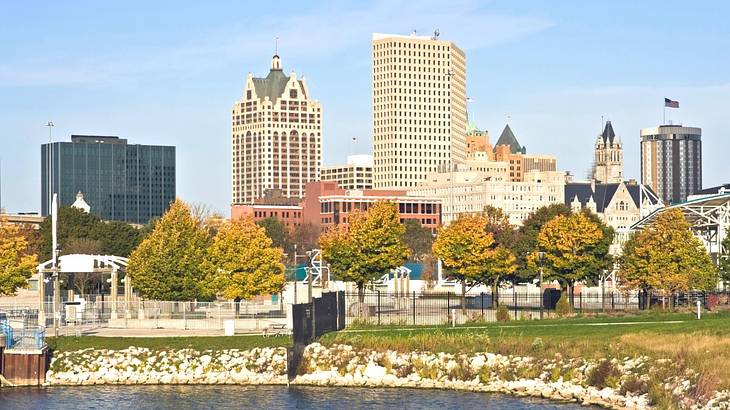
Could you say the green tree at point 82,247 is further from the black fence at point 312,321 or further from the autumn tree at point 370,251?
the black fence at point 312,321

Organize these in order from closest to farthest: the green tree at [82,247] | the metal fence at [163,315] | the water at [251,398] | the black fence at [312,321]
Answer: the water at [251,398]
the black fence at [312,321]
the metal fence at [163,315]
the green tree at [82,247]

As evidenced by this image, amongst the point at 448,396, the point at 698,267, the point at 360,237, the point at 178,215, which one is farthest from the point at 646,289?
the point at 448,396

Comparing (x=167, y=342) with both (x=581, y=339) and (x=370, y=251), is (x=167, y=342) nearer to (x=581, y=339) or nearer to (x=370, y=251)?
(x=581, y=339)

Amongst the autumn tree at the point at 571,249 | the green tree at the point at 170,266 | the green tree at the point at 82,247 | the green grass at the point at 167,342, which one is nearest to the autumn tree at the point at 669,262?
the autumn tree at the point at 571,249

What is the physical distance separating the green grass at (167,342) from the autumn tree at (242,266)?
63.4 feet

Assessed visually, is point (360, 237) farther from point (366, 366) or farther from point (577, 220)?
point (366, 366)

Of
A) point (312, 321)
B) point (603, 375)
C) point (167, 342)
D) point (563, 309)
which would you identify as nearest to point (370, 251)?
point (563, 309)

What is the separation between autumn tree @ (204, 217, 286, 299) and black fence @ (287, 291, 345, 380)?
1556cm

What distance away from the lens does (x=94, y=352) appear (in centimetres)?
6856

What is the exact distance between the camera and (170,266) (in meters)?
89.8

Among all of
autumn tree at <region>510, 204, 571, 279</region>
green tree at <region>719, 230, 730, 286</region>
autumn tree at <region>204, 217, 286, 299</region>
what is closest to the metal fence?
autumn tree at <region>204, 217, 286, 299</region>

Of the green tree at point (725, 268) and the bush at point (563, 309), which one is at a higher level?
the green tree at point (725, 268)

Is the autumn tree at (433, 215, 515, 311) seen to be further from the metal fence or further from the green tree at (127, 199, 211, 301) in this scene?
the green tree at (127, 199, 211, 301)

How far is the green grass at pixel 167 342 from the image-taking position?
68.4 m
